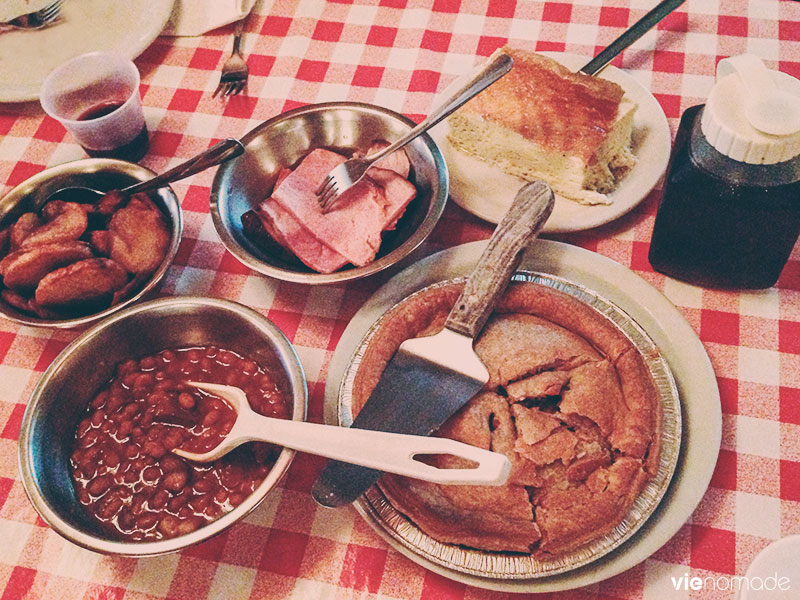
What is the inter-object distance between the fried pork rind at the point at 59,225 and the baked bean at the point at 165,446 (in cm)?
37

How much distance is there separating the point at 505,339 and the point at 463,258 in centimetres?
34

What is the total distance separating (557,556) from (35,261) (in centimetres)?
134

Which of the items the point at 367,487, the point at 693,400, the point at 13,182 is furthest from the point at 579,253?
the point at 13,182

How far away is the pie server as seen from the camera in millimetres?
1336

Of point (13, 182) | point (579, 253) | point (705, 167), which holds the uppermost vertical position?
point (705, 167)

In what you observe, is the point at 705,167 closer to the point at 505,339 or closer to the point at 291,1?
the point at 505,339

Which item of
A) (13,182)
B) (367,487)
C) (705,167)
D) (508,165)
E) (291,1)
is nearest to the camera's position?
(367,487)

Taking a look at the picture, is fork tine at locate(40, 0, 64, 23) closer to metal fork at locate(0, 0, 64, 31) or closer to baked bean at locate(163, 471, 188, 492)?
metal fork at locate(0, 0, 64, 31)

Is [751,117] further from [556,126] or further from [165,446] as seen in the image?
[165,446]

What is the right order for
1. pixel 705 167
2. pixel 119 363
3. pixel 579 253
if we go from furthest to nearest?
pixel 579 253, pixel 119 363, pixel 705 167

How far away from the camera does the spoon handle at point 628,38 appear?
2.00 meters

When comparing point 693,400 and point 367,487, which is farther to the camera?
point 693,400

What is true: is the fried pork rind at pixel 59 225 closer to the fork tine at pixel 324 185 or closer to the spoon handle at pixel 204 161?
the spoon handle at pixel 204 161

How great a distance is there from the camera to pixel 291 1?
2.53m
